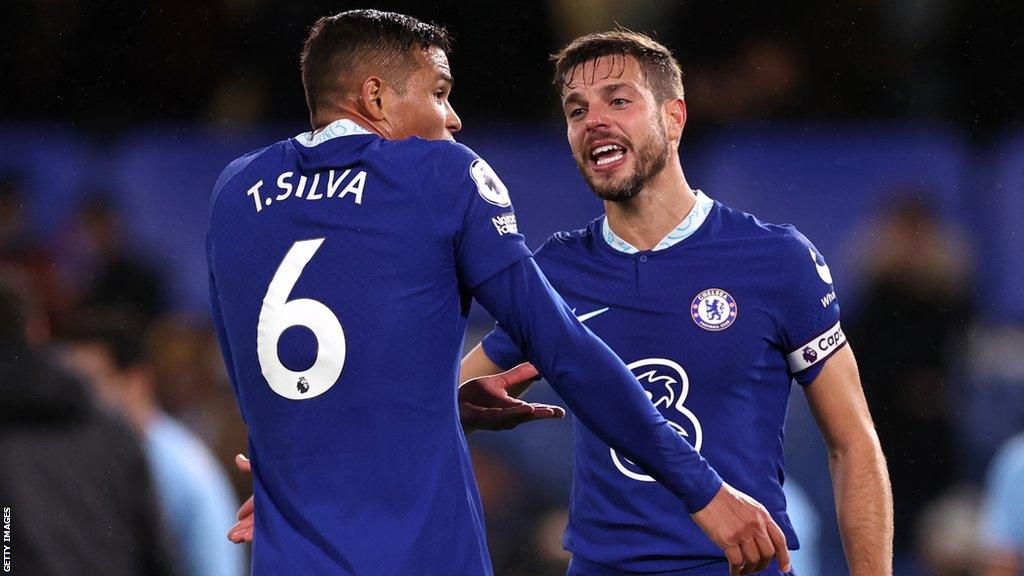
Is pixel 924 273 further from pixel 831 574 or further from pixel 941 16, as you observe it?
pixel 941 16

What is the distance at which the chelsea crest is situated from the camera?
2.83 m

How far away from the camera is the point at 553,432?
5418 mm

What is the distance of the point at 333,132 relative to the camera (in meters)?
2.25

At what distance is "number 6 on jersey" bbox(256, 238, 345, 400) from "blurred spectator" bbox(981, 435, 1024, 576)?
3126mm

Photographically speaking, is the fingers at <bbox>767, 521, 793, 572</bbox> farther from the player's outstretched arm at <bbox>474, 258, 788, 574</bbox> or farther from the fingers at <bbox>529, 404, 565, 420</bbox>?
the fingers at <bbox>529, 404, 565, 420</bbox>

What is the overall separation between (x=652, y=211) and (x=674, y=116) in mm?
294

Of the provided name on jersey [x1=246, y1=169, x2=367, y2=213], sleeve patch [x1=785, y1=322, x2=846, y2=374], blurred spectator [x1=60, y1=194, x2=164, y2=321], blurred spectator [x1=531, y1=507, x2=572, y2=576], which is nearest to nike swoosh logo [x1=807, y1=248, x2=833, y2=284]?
sleeve patch [x1=785, y1=322, x2=846, y2=374]

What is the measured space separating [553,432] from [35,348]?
211 centimetres

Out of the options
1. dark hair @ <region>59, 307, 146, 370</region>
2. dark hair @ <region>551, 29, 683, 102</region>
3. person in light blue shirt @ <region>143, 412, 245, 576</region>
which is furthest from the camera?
dark hair @ <region>59, 307, 146, 370</region>

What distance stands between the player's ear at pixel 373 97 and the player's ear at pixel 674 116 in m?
0.99

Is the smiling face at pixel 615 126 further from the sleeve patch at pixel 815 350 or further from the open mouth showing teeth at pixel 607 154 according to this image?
the sleeve patch at pixel 815 350

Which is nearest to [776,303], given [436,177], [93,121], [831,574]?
[436,177]

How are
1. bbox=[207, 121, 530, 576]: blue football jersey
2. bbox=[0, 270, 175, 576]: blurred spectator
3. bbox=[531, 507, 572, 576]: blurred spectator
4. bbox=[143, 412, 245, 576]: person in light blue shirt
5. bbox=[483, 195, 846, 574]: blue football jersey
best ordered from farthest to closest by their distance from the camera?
bbox=[531, 507, 572, 576]: blurred spectator → bbox=[143, 412, 245, 576]: person in light blue shirt → bbox=[0, 270, 175, 576]: blurred spectator → bbox=[483, 195, 846, 574]: blue football jersey → bbox=[207, 121, 530, 576]: blue football jersey

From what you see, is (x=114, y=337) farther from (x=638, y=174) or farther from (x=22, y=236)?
(x=638, y=174)
